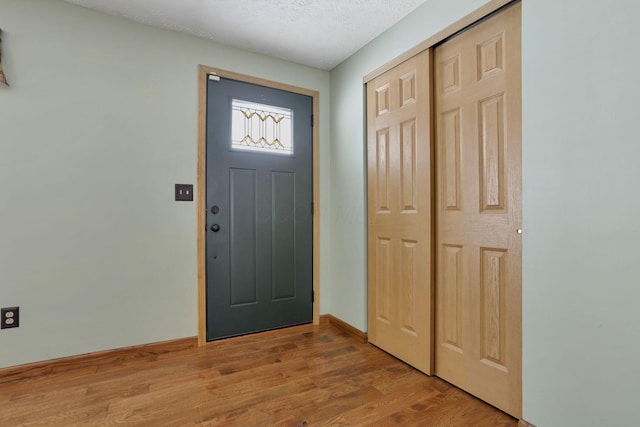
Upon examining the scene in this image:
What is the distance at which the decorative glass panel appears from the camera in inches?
100

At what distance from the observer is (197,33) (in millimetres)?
2340

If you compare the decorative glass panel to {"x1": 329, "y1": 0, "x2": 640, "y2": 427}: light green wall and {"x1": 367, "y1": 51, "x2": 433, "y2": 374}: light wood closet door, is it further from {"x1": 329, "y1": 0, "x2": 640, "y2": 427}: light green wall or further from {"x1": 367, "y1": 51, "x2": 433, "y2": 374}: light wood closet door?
{"x1": 329, "y1": 0, "x2": 640, "y2": 427}: light green wall

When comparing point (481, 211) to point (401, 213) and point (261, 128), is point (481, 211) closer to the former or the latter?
point (401, 213)

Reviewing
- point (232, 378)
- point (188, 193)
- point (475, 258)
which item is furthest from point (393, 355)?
point (188, 193)

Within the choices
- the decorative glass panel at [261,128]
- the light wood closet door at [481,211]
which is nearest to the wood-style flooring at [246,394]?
the light wood closet door at [481,211]

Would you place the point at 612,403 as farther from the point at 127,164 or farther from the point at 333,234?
the point at 127,164

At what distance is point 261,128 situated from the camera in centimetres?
265

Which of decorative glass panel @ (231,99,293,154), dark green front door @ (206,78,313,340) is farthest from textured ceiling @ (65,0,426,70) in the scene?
decorative glass panel @ (231,99,293,154)

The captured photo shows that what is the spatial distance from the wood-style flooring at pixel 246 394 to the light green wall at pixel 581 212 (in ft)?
1.52

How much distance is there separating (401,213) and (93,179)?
2154 millimetres

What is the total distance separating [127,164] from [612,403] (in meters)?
2.90

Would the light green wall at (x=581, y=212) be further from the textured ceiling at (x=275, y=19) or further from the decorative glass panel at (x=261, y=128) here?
the decorative glass panel at (x=261, y=128)

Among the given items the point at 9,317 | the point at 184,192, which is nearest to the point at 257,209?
the point at 184,192

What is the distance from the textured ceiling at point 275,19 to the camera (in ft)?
6.54
